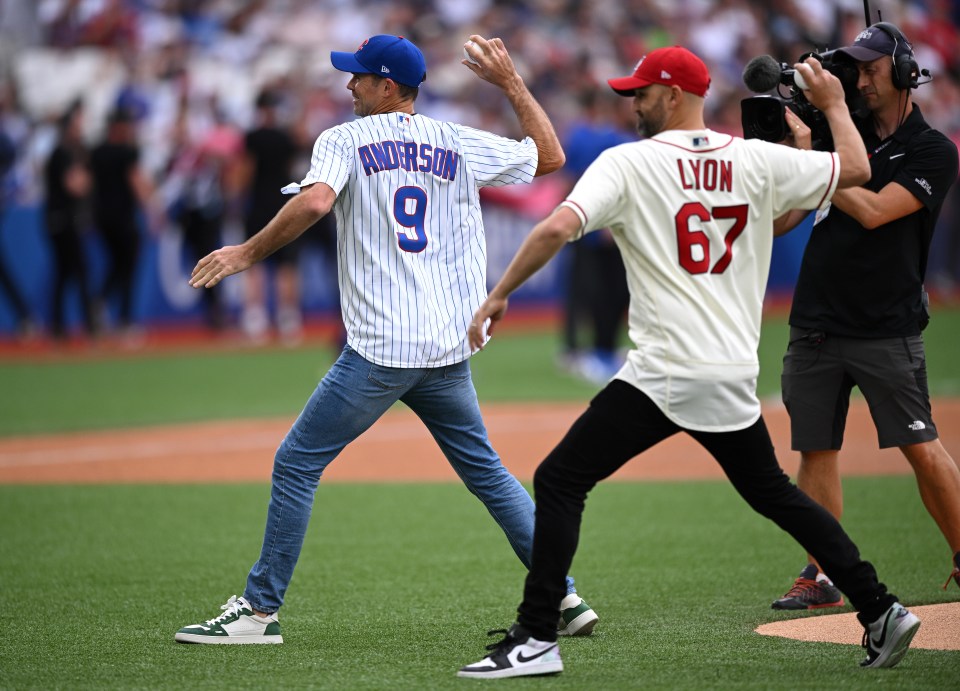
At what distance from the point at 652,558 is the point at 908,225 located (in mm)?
2365

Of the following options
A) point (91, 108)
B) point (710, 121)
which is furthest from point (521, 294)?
point (91, 108)

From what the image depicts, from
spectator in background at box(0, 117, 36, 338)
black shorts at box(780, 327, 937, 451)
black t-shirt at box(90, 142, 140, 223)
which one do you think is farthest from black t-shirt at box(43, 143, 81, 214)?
black shorts at box(780, 327, 937, 451)

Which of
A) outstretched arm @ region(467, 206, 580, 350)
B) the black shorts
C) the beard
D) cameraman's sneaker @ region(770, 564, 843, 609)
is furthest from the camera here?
cameraman's sneaker @ region(770, 564, 843, 609)

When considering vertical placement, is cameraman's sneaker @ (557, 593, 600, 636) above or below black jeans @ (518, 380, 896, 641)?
below

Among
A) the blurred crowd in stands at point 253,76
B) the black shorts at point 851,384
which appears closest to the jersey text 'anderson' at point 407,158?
the black shorts at point 851,384

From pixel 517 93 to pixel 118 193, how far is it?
14216 mm

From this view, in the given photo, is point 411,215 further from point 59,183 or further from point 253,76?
point 253,76

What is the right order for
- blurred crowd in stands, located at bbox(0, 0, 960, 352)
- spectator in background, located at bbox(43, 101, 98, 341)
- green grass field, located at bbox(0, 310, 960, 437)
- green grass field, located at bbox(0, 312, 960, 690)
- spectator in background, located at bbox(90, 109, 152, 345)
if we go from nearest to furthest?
green grass field, located at bbox(0, 312, 960, 690)
green grass field, located at bbox(0, 310, 960, 437)
spectator in background, located at bbox(43, 101, 98, 341)
spectator in background, located at bbox(90, 109, 152, 345)
blurred crowd in stands, located at bbox(0, 0, 960, 352)

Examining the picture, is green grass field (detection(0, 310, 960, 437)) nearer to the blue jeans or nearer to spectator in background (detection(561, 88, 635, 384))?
spectator in background (detection(561, 88, 635, 384))

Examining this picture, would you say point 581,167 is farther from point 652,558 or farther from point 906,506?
point 652,558

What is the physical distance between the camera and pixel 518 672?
4773 millimetres

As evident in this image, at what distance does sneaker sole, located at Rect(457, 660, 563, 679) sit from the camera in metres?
4.77

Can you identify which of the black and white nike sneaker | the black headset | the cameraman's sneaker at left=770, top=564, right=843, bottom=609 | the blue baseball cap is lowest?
the cameraman's sneaker at left=770, top=564, right=843, bottom=609

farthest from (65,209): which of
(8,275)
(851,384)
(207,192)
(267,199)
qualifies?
(851,384)
